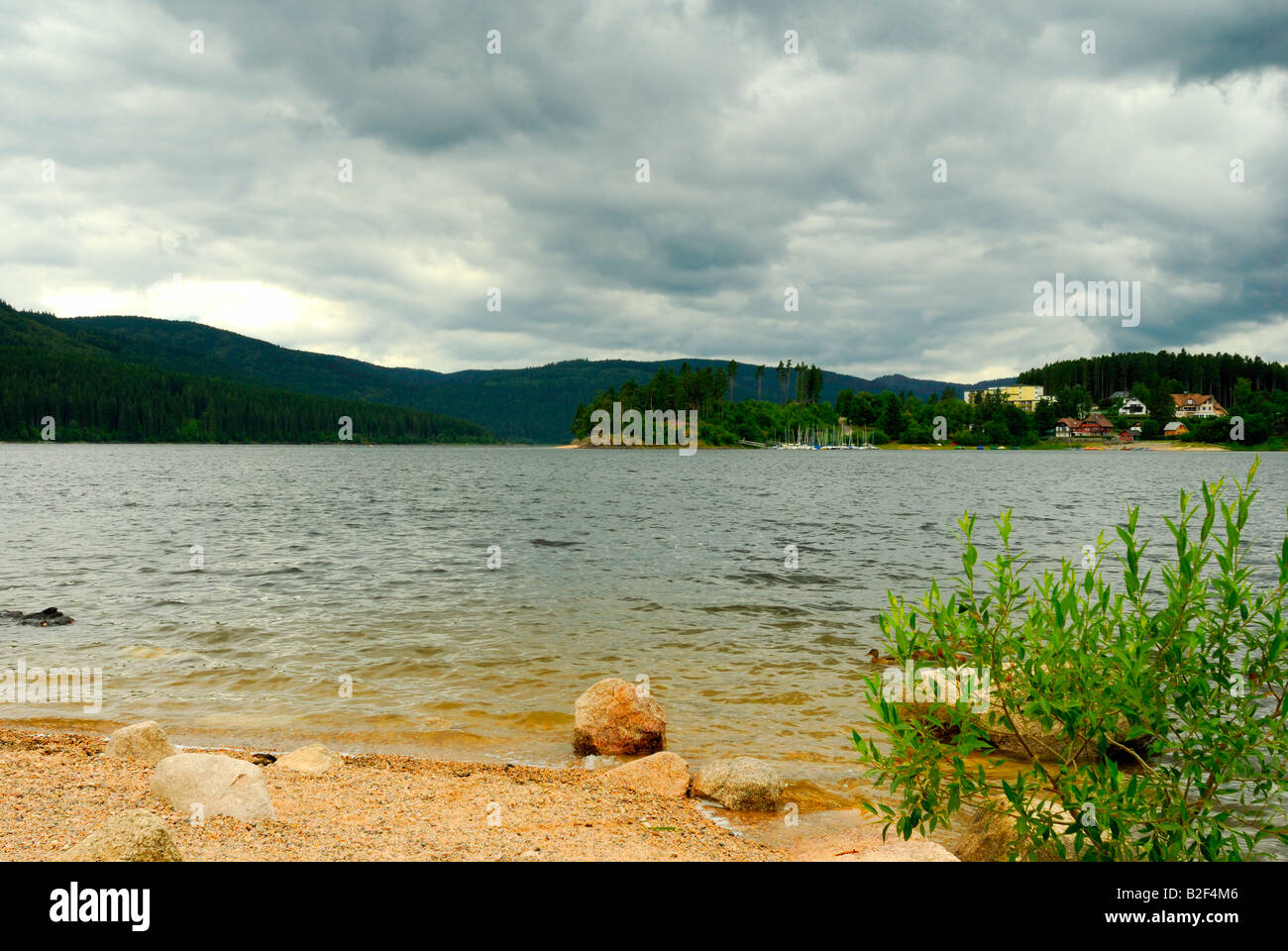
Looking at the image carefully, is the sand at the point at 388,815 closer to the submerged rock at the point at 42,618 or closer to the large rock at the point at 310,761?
the large rock at the point at 310,761

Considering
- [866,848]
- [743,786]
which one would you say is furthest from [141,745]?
[866,848]

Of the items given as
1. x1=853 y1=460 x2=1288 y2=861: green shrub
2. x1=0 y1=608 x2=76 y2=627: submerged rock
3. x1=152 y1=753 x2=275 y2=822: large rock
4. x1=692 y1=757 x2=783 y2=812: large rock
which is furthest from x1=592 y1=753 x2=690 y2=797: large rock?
x1=0 y1=608 x2=76 y2=627: submerged rock

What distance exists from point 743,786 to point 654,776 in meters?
1.34

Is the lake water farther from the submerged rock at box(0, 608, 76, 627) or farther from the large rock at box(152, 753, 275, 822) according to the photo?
the large rock at box(152, 753, 275, 822)

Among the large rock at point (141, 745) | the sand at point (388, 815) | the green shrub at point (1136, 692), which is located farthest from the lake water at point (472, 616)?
the green shrub at point (1136, 692)

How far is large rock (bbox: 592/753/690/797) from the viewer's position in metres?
10.7

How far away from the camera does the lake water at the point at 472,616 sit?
14.2 m

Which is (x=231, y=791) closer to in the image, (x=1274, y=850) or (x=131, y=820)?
(x=131, y=820)

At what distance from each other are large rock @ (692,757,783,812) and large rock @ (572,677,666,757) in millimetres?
2016

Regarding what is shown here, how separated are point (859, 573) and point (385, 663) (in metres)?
21.3

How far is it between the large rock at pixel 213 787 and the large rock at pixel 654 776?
4645 millimetres

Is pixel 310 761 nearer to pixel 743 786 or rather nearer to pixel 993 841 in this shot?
pixel 743 786
